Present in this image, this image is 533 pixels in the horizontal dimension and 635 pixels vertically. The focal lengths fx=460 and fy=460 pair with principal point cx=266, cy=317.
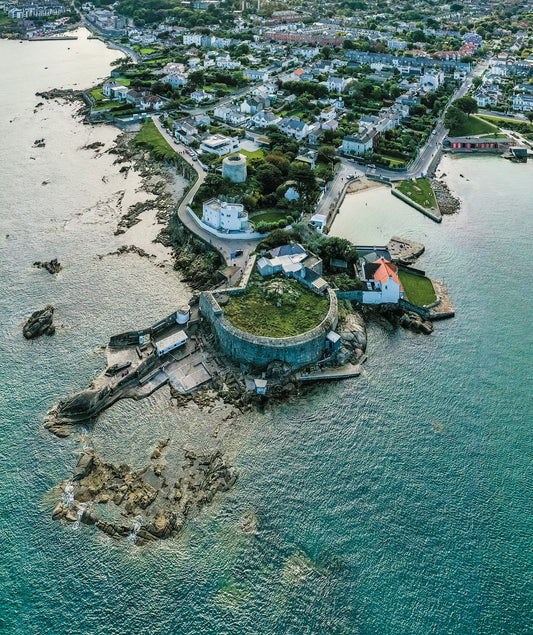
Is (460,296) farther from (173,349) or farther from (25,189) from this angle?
(25,189)

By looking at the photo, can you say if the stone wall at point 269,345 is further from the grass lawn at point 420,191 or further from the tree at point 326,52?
the tree at point 326,52

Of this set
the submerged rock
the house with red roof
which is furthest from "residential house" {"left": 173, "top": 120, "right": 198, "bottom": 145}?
the house with red roof

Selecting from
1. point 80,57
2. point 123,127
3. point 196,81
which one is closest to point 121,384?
point 123,127

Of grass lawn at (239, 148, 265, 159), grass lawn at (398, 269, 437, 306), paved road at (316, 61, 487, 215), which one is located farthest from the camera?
grass lawn at (239, 148, 265, 159)

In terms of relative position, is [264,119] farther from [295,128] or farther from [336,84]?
[336,84]

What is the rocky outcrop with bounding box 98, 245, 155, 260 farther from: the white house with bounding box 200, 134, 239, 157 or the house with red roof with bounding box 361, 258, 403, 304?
the white house with bounding box 200, 134, 239, 157
